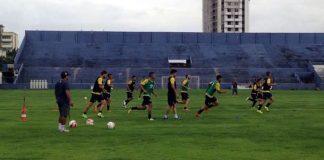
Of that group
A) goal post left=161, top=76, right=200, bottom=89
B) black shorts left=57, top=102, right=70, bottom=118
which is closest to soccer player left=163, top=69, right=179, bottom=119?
black shorts left=57, top=102, right=70, bottom=118

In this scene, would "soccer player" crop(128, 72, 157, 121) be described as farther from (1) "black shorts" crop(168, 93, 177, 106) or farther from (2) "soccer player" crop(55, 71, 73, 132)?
(2) "soccer player" crop(55, 71, 73, 132)

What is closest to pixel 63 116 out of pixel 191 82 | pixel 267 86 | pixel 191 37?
pixel 267 86

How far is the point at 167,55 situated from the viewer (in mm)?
102000

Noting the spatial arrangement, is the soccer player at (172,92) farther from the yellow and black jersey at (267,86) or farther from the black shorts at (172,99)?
the yellow and black jersey at (267,86)

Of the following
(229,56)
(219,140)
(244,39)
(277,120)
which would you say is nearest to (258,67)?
(229,56)

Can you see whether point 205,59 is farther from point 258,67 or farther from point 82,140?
point 82,140

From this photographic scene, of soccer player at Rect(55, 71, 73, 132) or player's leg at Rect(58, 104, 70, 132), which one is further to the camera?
soccer player at Rect(55, 71, 73, 132)

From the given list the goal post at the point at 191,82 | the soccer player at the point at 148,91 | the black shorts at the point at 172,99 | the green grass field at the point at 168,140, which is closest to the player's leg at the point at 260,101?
the black shorts at the point at 172,99

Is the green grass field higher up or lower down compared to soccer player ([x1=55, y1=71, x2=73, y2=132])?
lower down

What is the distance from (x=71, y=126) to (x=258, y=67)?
78.5 meters

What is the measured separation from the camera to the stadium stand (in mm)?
90188

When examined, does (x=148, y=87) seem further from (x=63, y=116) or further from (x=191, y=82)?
(x=191, y=82)

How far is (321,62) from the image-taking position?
97.5 m

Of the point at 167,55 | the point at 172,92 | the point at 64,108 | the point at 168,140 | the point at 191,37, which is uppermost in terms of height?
the point at 191,37
